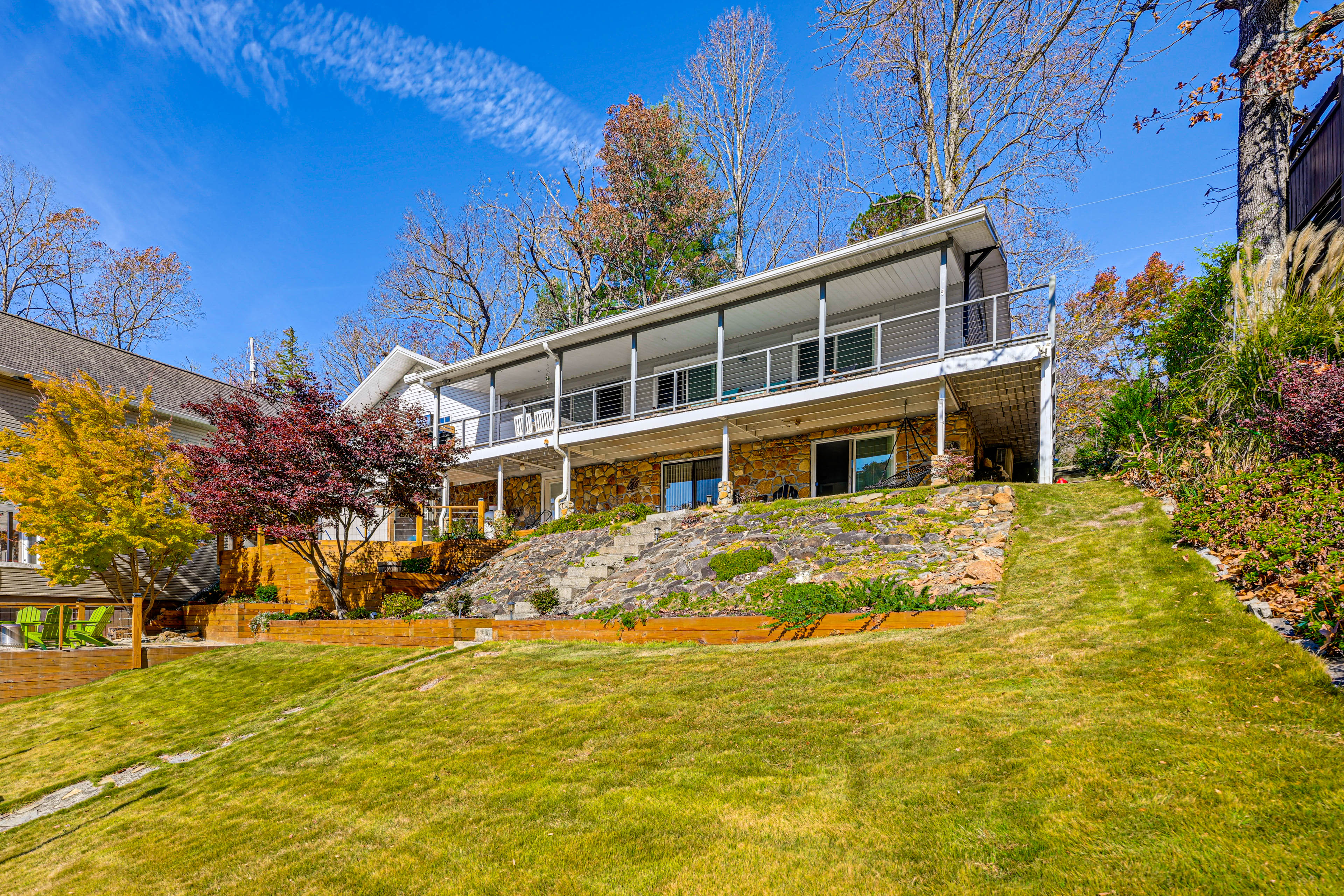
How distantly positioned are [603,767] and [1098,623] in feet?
13.5

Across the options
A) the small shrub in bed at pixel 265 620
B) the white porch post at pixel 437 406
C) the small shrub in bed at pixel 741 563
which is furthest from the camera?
the white porch post at pixel 437 406

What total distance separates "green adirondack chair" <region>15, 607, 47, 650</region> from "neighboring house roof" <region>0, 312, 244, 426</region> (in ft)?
18.4

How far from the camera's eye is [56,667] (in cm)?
1088

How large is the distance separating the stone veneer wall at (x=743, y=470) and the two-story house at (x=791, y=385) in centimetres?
4

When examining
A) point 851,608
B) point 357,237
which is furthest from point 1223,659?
point 357,237

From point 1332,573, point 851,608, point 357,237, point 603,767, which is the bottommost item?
point 603,767

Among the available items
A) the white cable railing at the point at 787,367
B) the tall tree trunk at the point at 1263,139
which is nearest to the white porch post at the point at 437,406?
the white cable railing at the point at 787,367

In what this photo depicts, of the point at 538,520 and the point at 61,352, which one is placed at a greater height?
the point at 61,352

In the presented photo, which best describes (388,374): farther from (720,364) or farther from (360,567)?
(720,364)

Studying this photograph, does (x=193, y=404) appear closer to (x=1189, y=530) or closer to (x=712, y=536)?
(x=712, y=536)

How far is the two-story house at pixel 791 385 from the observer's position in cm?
1265

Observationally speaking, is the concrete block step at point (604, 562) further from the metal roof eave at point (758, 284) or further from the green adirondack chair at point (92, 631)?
the green adirondack chair at point (92, 631)

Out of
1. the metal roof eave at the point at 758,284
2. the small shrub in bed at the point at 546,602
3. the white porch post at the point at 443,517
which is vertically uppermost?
the metal roof eave at the point at 758,284

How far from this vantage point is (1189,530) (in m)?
6.71
